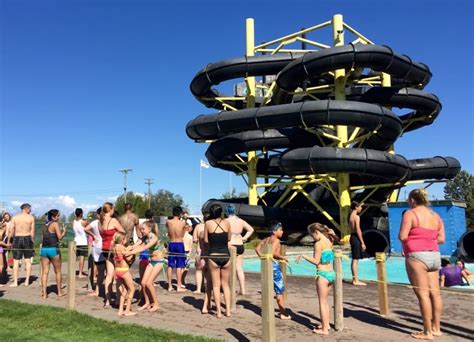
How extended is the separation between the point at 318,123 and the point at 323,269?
12.6 meters

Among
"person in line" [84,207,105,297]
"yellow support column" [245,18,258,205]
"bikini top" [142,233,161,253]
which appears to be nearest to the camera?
"bikini top" [142,233,161,253]

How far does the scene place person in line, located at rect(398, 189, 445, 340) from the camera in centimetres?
552

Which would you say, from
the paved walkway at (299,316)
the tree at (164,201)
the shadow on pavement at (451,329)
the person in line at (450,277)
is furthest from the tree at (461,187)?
the shadow on pavement at (451,329)

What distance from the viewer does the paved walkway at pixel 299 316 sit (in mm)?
5887

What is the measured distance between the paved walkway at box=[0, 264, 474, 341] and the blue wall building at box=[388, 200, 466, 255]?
8.37 m

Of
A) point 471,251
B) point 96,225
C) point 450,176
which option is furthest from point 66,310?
point 450,176

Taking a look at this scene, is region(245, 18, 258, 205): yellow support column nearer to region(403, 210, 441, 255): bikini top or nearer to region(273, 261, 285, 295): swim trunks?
region(273, 261, 285, 295): swim trunks

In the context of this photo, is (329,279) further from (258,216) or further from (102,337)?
(258,216)

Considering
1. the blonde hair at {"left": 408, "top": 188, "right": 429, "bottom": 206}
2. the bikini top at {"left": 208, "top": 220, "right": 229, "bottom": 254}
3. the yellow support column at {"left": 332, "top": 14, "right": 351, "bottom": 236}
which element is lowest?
the bikini top at {"left": 208, "top": 220, "right": 229, "bottom": 254}

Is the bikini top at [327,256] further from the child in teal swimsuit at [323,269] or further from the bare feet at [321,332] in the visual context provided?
the bare feet at [321,332]

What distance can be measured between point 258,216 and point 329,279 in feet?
49.0

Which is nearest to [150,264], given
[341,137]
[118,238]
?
[118,238]

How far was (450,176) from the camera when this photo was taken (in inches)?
861

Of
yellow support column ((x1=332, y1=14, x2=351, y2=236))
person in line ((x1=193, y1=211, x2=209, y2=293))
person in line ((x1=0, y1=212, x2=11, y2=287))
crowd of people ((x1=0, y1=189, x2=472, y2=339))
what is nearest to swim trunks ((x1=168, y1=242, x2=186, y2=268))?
crowd of people ((x1=0, y1=189, x2=472, y2=339))
